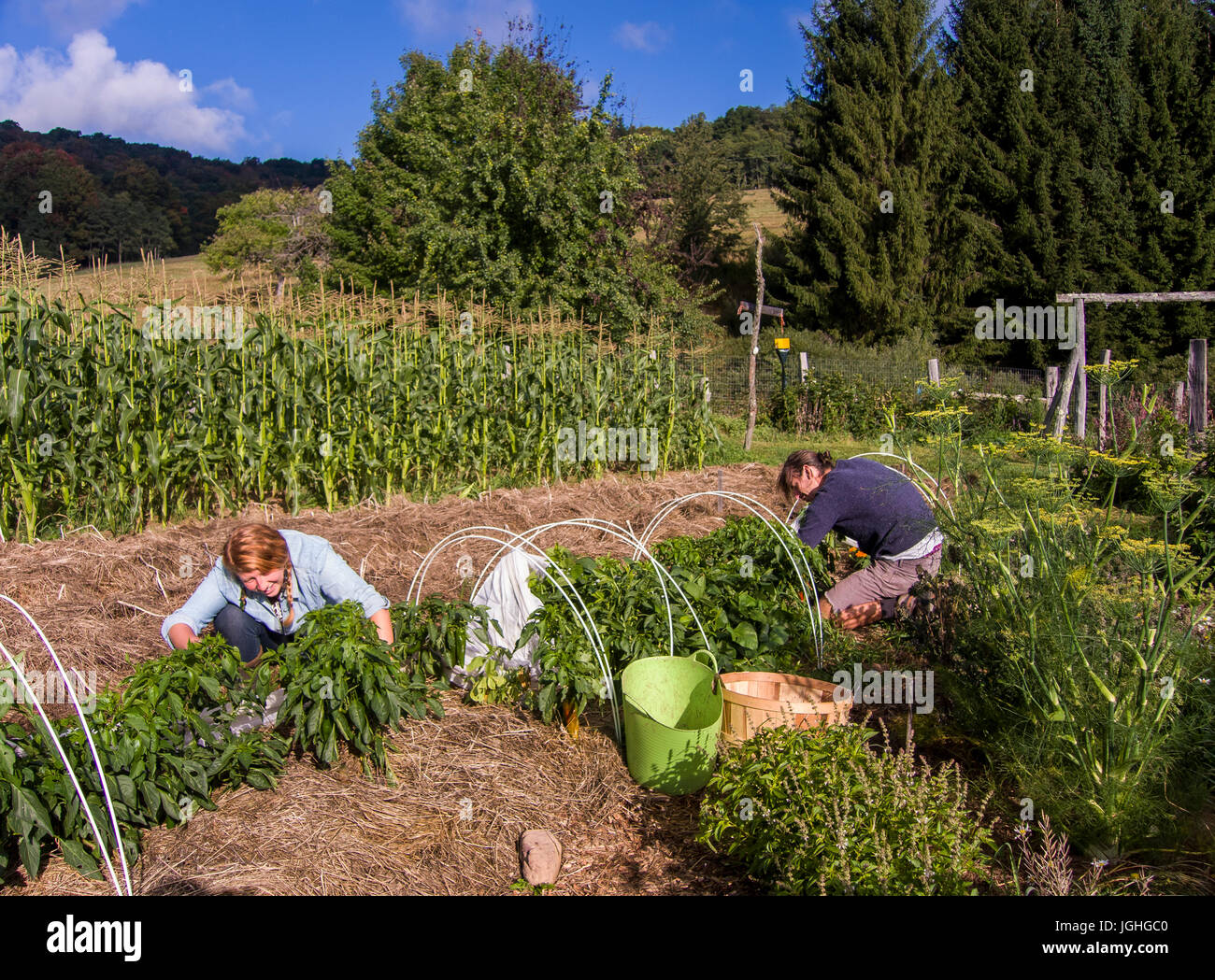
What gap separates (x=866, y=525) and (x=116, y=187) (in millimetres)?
33445

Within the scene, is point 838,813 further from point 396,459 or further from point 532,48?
point 532,48

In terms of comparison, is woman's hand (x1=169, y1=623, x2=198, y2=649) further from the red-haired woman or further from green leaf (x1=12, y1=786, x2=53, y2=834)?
green leaf (x1=12, y1=786, x2=53, y2=834)

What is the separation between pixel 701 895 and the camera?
2641mm

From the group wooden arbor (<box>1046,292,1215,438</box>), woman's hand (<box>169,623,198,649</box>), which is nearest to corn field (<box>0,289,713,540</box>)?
woman's hand (<box>169,623,198,649</box>)

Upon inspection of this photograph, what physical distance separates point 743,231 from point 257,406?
25.0m

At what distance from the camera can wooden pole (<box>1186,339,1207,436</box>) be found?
29.5ft

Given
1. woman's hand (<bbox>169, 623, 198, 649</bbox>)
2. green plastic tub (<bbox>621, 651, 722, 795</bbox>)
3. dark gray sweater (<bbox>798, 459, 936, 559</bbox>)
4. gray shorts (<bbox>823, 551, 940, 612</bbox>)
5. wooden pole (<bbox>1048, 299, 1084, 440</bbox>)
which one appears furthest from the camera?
wooden pole (<bbox>1048, 299, 1084, 440</bbox>)

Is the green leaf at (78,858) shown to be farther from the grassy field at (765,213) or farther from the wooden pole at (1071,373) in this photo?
the grassy field at (765,213)

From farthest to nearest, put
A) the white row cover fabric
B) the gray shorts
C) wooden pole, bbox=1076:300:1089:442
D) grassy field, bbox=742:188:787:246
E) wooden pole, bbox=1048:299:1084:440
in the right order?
grassy field, bbox=742:188:787:246 → wooden pole, bbox=1076:300:1089:442 → wooden pole, bbox=1048:299:1084:440 → the gray shorts → the white row cover fabric

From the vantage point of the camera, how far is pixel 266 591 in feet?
11.2

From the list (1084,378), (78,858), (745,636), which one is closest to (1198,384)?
(1084,378)

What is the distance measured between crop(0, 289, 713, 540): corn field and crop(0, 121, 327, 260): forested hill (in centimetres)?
1121

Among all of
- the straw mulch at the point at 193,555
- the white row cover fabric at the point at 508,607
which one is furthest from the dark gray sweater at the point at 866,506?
the straw mulch at the point at 193,555
